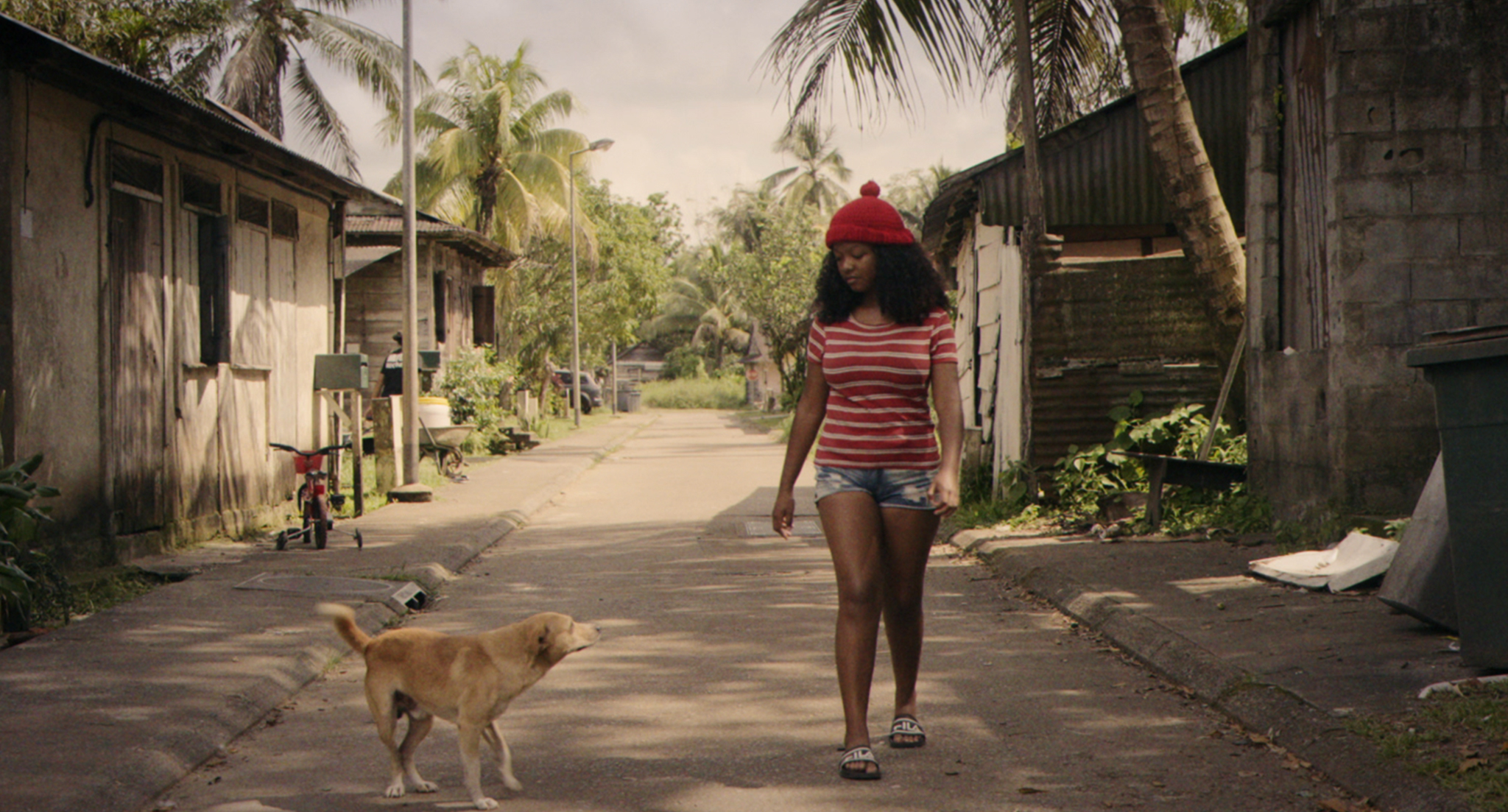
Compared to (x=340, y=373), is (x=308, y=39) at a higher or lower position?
higher

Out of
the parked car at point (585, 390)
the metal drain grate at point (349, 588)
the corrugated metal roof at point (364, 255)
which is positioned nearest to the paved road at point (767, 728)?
the metal drain grate at point (349, 588)

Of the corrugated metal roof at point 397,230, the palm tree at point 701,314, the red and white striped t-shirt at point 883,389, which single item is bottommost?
the red and white striped t-shirt at point 883,389

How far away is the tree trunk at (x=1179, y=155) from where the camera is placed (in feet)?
37.8

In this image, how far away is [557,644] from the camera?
178 inches

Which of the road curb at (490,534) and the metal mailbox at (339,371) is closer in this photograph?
the road curb at (490,534)

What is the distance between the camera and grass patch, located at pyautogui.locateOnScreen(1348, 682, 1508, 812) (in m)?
4.20

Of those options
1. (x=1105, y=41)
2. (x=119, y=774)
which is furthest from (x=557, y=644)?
(x=1105, y=41)

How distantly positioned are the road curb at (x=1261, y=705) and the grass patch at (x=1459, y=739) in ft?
0.17

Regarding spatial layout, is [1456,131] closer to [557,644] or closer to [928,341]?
[928,341]

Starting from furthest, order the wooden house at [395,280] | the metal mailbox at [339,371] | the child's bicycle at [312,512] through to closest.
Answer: the wooden house at [395,280]
the metal mailbox at [339,371]
the child's bicycle at [312,512]

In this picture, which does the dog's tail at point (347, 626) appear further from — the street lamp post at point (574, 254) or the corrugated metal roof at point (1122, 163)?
the street lamp post at point (574, 254)

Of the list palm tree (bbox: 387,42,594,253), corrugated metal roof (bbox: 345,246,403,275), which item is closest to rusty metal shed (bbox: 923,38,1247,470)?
corrugated metal roof (bbox: 345,246,403,275)

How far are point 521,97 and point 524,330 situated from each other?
310 inches

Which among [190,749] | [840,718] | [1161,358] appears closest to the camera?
[190,749]
